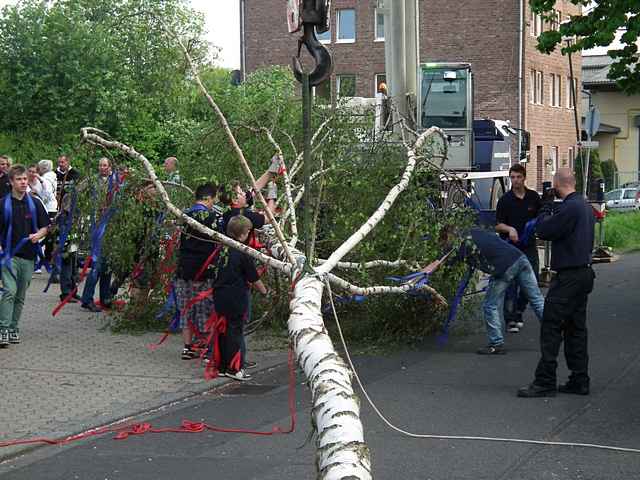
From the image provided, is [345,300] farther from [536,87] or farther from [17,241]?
[536,87]

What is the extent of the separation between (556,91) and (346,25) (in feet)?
37.6

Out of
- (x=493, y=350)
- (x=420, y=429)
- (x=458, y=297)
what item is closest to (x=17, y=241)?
(x=458, y=297)

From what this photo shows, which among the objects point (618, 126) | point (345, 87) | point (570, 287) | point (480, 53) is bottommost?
point (570, 287)

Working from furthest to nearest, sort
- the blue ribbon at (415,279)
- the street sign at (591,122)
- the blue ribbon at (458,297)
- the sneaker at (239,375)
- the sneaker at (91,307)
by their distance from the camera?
1. the street sign at (591,122)
2. the sneaker at (91,307)
3. the blue ribbon at (458,297)
4. the blue ribbon at (415,279)
5. the sneaker at (239,375)

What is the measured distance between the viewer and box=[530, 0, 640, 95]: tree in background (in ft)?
58.6

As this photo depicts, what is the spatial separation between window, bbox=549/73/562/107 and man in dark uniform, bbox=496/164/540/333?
141ft

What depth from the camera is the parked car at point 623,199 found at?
49188 mm

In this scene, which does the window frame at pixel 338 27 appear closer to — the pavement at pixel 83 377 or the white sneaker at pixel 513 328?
the pavement at pixel 83 377

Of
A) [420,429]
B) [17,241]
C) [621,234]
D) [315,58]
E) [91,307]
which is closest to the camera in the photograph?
[315,58]

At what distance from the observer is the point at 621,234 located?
1094 inches

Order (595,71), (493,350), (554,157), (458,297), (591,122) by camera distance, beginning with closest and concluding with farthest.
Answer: (493,350) < (458,297) < (591,122) < (554,157) < (595,71)

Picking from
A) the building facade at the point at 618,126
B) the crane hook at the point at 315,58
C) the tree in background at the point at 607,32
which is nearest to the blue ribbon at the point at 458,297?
the crane hook at the point at 315,58

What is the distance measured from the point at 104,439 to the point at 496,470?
294 cm

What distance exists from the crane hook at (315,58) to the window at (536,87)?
47012 mm
